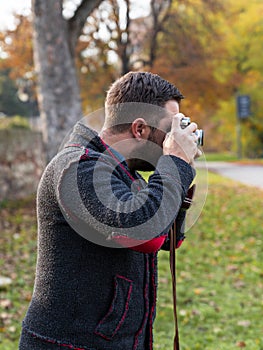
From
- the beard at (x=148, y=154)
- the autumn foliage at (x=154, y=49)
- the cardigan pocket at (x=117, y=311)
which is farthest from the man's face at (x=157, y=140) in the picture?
the autumn foliage at (x=154, y=49)

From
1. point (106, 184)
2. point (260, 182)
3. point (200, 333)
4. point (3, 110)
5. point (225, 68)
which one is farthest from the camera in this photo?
point (3, 110)

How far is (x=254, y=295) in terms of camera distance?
505 cm

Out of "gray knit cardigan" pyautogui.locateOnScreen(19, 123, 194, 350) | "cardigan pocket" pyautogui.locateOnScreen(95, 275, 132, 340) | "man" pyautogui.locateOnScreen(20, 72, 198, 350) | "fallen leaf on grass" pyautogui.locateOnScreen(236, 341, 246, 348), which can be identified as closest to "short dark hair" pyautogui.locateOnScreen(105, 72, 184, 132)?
"man" pyautogui.locateOnScreen(20, 72, 198, 350)

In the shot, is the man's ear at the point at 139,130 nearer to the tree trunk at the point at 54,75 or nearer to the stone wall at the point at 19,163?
the tree trunk at the point at 54,75

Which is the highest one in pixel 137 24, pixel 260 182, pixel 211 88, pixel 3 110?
pixel 137 24

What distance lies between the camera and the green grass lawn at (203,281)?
4059 mm

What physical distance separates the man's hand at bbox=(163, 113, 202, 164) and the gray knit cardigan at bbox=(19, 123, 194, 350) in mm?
32

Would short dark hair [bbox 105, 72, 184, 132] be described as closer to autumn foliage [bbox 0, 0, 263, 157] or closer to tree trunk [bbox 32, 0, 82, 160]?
tree trunk [bbox 32, 0, 82, 160]

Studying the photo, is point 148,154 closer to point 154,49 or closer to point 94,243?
point 94,243

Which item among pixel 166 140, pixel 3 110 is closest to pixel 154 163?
pixel 166 140

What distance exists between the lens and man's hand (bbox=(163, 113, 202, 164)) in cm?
154

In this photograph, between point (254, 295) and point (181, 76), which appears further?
point (181, 76)

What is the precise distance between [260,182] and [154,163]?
1446 cm

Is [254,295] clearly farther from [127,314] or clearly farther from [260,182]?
[260,182]
